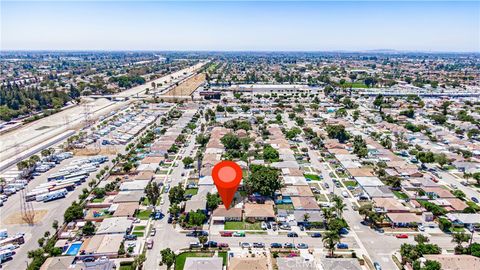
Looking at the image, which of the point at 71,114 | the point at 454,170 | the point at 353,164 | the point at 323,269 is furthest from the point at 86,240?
the point at 71,114

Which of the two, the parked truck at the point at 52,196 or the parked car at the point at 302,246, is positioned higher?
the parked car at the point at 302,246

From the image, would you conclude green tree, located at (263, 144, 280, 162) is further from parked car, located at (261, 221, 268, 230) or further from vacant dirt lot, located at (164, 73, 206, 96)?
vacant dirt lot, located at (164, 73, 206, 96)

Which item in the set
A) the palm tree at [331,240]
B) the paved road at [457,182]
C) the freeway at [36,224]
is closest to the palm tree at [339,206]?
the palm tree at [331,240]

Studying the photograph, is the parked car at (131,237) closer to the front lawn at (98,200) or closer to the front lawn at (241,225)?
the front lawn at (241,225)

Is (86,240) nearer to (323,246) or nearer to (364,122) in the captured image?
(323,246)

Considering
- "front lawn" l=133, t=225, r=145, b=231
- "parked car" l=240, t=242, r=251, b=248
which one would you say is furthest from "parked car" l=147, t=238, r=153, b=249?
"parked car" l=240, t=242, r=251, b=248
